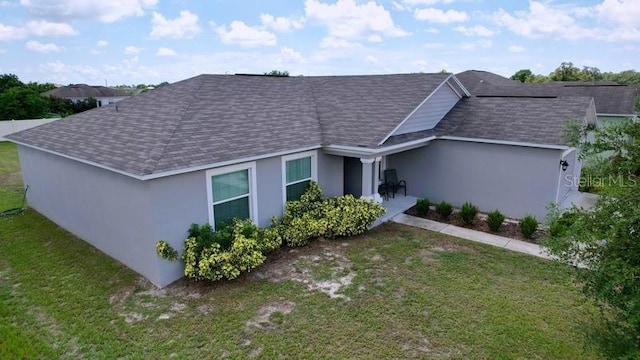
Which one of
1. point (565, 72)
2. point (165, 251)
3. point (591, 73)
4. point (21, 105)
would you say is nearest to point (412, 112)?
point (165, 251)

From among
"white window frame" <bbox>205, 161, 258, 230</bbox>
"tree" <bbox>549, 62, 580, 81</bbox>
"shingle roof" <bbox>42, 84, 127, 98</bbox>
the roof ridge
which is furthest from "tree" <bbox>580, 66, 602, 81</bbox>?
"shingle roof" <bbox>42, 84, 127, 98</bbox>

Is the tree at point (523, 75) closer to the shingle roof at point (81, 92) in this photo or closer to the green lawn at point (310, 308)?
the green lawn at point (310, 308)

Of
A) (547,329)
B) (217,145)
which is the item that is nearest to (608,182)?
(547,329)

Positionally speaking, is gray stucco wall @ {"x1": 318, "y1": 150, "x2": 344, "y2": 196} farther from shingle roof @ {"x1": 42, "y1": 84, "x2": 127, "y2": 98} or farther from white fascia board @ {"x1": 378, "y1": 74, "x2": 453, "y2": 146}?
shingle roof @ {"x1": 42, "y1": 84, "x2": 127, "y2": 98}

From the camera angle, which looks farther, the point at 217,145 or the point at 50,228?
the point at 50,228

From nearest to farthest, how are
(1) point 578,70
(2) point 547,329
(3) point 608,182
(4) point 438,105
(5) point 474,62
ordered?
(3) point 608,182 < (2) point 547,329 < (4) point 438,105 < (5) point 474,62 < (1) point 578,70

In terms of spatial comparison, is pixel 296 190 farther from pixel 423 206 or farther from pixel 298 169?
pixel 423 206

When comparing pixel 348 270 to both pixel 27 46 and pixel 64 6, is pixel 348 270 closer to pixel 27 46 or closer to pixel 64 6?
pixel 64 6
